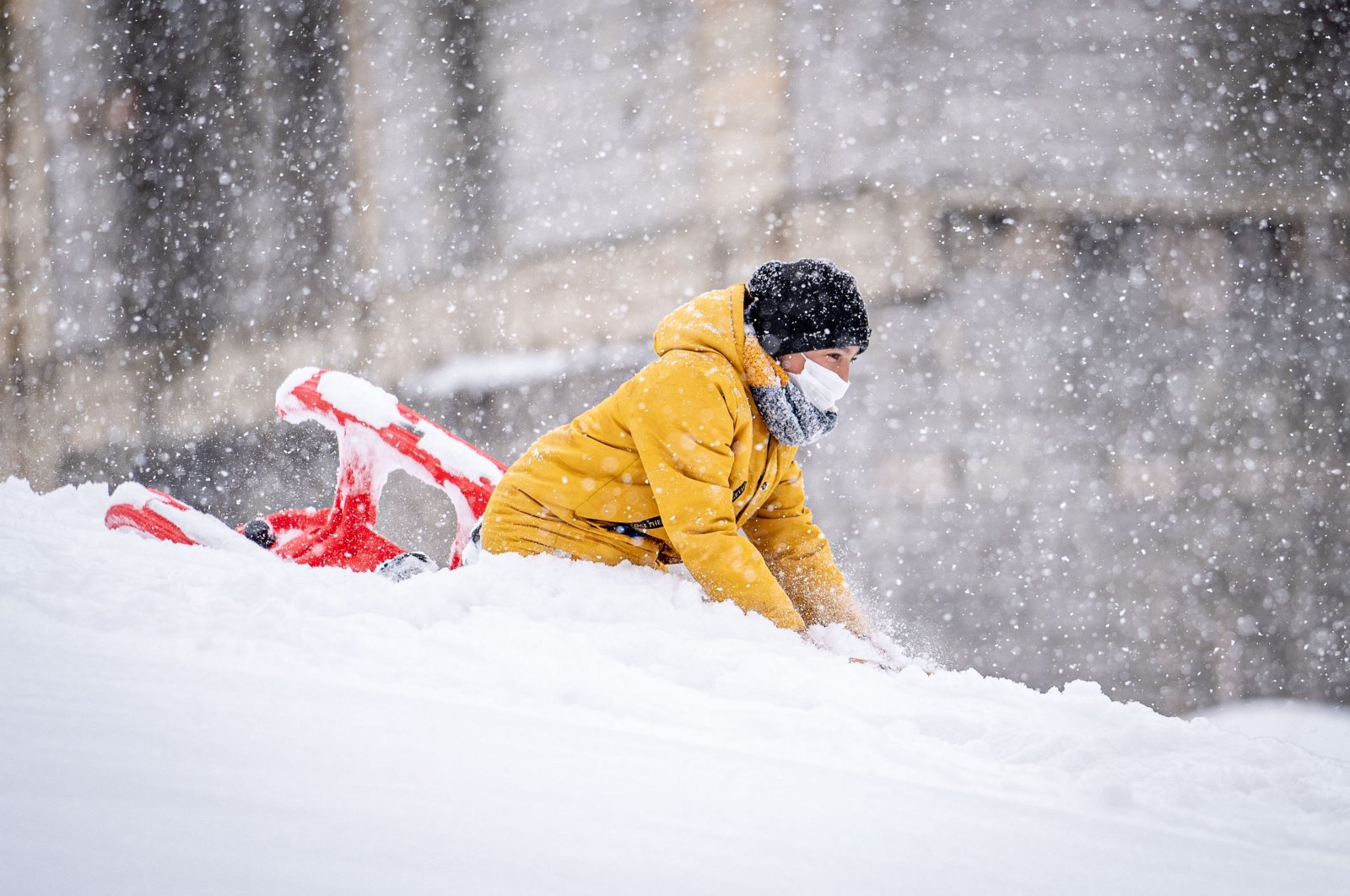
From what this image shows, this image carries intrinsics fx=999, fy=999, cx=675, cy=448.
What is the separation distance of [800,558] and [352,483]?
1.75m

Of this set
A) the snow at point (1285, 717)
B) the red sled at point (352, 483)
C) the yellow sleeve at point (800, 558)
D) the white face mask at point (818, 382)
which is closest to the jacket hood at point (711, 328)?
the white face mask at point (818, 382)

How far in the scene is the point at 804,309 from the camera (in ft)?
7.57

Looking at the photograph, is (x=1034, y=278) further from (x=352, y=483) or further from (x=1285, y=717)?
(x=352, y=483)

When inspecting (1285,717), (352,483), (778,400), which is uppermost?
(778,400)

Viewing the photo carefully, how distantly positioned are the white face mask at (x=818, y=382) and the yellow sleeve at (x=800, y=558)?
0.99 feet

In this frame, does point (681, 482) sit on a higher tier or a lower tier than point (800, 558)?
higher

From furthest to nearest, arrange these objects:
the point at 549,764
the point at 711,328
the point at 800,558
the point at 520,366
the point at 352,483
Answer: the point at 520,366
the point at 352,483
the point at 800,558
the point at 711,328
the point at 549,764

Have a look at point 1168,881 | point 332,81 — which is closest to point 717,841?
point 1168,881

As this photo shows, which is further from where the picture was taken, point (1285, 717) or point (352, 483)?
point (1285, 717)

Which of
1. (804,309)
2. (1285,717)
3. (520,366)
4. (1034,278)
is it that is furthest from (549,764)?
(1285,717)

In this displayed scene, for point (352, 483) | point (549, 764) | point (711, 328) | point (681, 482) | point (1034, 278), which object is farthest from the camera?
point (1034, 278)

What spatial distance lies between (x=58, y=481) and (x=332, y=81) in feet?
16.8

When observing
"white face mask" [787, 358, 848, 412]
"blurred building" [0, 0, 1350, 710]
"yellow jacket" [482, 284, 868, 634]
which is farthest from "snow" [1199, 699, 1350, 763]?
"white face mask" [787, 358, 848, 412]

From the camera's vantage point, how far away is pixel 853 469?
5.41 m
